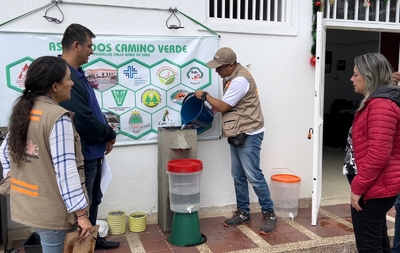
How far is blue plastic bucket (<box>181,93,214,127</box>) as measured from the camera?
3.73 metres

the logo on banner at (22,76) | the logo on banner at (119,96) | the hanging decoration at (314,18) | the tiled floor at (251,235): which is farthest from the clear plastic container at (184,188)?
the hanging decoration at (314,18)

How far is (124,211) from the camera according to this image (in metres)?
3.84

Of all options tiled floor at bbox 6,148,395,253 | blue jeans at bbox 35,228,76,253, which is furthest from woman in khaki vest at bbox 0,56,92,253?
tiled floor at bbox 6,148,395,253

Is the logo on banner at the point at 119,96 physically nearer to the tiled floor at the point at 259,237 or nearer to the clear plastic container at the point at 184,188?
the clear plastic container at the point at 184,188

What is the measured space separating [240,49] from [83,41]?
6.36ft

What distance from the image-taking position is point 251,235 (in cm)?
356

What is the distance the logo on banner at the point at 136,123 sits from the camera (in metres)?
3.78

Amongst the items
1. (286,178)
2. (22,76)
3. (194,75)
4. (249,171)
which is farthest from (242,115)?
(22,76)

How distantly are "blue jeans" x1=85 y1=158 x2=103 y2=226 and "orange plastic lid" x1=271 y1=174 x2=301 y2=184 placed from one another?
2.03m

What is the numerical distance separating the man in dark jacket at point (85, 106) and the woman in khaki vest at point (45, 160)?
66 cm

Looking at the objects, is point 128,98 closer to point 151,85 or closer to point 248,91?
point 151,85

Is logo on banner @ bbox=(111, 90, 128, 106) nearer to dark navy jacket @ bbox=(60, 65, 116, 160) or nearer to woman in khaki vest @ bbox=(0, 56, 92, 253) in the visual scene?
dark navy jacket @ bbox=(60, 65, 116, 160)

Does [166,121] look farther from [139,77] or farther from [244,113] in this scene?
[244,113]

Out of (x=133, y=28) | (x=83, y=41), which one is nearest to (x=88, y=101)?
(x=83, y=41)
